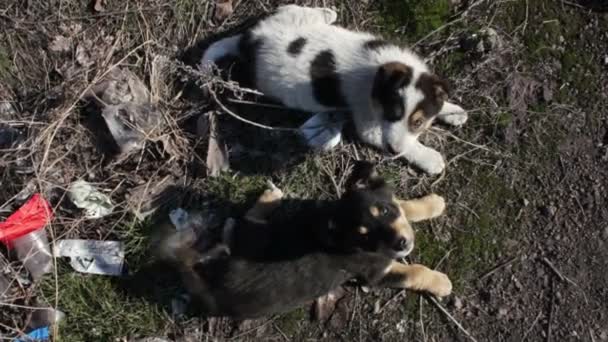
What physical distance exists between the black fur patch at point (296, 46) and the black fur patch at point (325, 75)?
12cm

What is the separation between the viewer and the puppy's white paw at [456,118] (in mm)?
4738

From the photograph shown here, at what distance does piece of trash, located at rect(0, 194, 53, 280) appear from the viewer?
15.0ft

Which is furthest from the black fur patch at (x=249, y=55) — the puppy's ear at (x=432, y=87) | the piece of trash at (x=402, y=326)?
the piece of trash at (x=402, y=326)

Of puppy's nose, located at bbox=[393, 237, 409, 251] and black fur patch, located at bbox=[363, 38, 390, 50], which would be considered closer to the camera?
puppy's nose, located at bbox=[393, 237, 409, 251]

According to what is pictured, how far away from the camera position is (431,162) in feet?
15.4

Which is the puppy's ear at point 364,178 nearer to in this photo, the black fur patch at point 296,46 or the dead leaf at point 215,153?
the black fur patch at point 296,46

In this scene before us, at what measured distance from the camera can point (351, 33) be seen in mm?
4543

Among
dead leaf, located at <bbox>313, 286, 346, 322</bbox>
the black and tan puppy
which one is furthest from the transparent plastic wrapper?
dead leaf, located at <bbox>313, 286, 346, 322</bbox>

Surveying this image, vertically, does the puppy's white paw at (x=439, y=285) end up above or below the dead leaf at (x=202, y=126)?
below

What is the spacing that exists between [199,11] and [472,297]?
2.88m

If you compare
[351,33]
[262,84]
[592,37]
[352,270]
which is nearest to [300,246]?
[352,270]

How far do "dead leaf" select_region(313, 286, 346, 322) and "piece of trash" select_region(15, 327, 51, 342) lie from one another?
6.33 feet

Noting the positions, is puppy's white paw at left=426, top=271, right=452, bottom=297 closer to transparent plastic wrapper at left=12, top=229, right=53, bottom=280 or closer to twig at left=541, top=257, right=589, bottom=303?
twig at left=541, top=257, right=589, bottom=303

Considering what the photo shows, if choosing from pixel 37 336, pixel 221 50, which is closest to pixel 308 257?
pixel 221 50
